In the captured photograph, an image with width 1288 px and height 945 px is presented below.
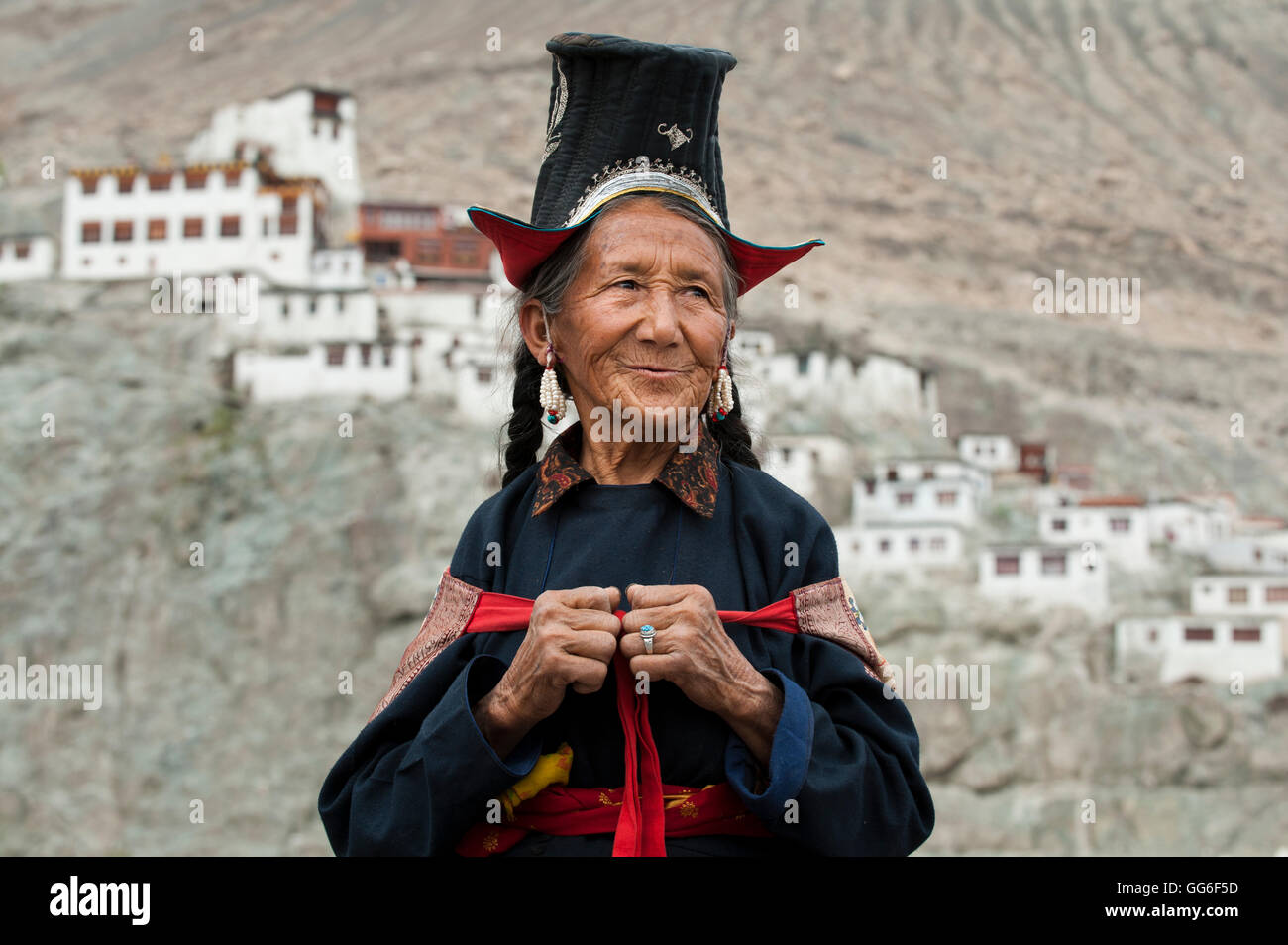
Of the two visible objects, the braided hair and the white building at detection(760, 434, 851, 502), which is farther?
the white building at detection(760, 434, 851, 502)

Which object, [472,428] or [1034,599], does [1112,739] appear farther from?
[472,428]

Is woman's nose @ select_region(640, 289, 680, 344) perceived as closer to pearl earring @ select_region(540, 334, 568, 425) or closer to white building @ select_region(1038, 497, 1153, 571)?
pearl earring @ select_region(540, 334, 568, 425)

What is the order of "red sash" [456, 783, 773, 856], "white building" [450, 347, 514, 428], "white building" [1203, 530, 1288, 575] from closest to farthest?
"red sash" [456, 783, 773, 856] < "white building" [1203, 530, 1288, 575] < "white building" [450, 347, 514, 428]

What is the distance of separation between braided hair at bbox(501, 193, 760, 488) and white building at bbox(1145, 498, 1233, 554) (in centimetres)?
3748

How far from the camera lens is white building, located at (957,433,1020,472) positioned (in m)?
42.6

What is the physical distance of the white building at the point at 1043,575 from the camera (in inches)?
1379

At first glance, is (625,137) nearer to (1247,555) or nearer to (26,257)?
(1247,555)

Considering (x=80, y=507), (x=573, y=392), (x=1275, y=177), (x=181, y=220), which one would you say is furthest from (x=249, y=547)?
(x=1275, y=177)

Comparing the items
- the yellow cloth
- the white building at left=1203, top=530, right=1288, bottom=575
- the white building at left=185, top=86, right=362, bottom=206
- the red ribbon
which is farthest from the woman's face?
the white building at left=185, top=86, right=362, bottom=206

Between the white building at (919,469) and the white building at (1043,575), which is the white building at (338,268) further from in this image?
the white building at (1043,575)

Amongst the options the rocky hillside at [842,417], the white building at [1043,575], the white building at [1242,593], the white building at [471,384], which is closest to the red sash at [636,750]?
the rocky hillside at [842,417]

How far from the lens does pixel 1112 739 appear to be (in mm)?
33375

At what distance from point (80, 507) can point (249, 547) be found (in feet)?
16.5
